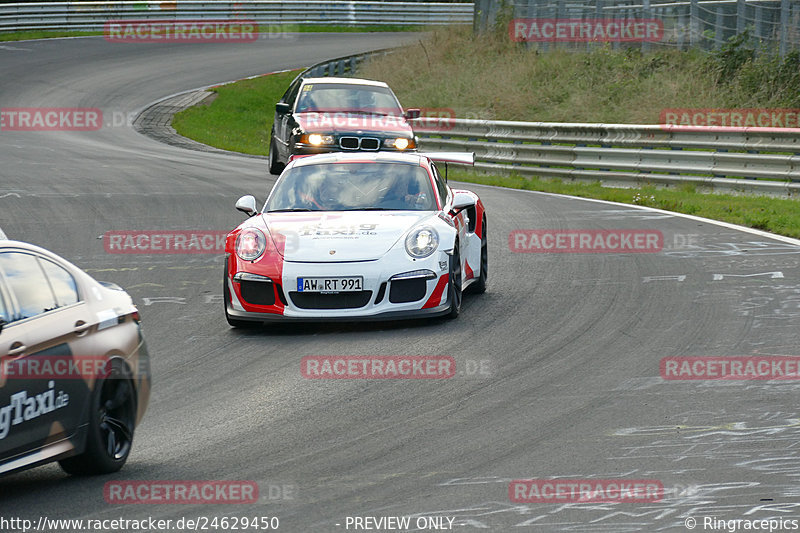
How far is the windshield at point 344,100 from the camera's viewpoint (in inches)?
812

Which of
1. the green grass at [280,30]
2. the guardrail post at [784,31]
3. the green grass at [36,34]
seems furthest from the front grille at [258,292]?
the green grass at [280,30]

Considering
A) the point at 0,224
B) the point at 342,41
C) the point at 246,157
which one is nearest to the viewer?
the point at 0,224

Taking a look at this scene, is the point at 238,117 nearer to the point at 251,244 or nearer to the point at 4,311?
the point at 251,244

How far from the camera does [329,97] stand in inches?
819

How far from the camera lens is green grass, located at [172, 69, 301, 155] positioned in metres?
29.5

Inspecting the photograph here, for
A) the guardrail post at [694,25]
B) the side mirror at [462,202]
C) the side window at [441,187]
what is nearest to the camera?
the side mirror at [462,202]

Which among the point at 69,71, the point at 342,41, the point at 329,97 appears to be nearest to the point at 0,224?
the point at 329,97

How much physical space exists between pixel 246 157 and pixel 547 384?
59.7 feet

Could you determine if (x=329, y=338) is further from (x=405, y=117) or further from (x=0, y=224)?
(x=405, y=117)

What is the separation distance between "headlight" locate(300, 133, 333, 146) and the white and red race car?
793 centimetres
